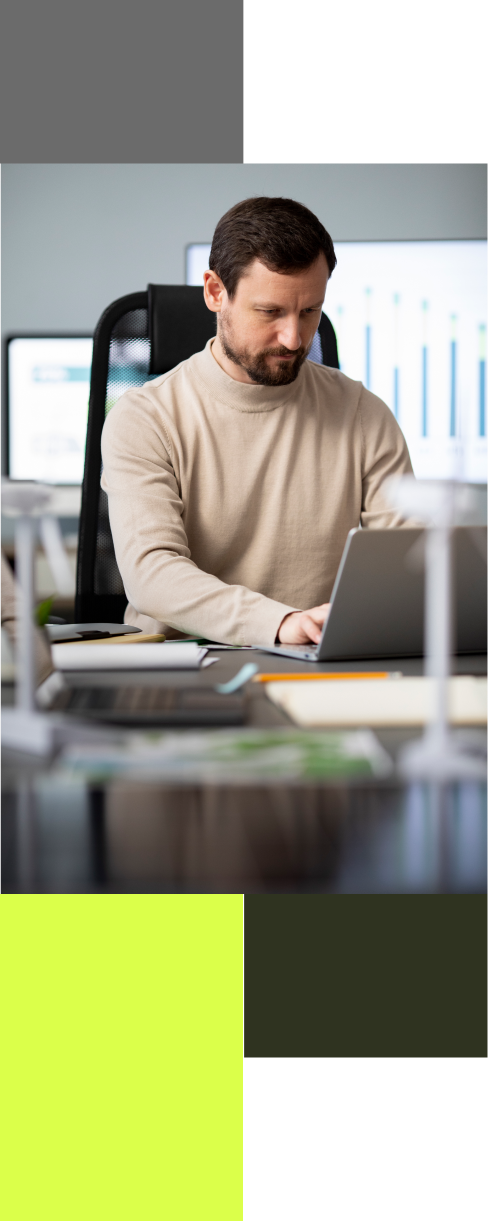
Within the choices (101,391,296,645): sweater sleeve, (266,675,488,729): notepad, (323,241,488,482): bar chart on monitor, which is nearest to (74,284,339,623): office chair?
(101,391,296,645): sweater sleeve

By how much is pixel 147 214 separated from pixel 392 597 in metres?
2.97

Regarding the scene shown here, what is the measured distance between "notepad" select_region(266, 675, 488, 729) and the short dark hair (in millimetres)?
911

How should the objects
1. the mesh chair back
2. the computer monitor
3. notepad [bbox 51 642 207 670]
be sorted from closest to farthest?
notepad [bbox 51 642 207 670], the mesh chair back, the computer monitor

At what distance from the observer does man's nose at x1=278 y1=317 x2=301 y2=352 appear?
160 centimetres

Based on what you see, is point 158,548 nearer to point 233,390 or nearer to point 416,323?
point 233,390

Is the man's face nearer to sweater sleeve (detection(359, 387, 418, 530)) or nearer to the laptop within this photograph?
sweater sleeve (detection(359, 387, 418, 530))

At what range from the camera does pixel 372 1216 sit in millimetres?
836

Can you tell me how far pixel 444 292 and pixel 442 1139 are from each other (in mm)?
3095

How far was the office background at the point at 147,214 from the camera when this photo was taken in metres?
3.56

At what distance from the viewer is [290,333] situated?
1606 millimetres

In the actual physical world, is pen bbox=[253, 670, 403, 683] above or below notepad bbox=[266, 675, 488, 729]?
above

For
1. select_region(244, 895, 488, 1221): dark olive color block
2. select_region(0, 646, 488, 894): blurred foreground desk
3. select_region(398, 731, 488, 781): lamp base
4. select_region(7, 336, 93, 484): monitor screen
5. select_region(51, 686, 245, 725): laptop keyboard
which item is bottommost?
select_region(244, 895, 488, 1221): dark olive color block

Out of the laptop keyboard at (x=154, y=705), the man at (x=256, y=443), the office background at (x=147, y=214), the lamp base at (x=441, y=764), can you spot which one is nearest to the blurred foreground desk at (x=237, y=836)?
the lamp base at (x=441, y=764)

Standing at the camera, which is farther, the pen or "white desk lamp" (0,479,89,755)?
the pen
